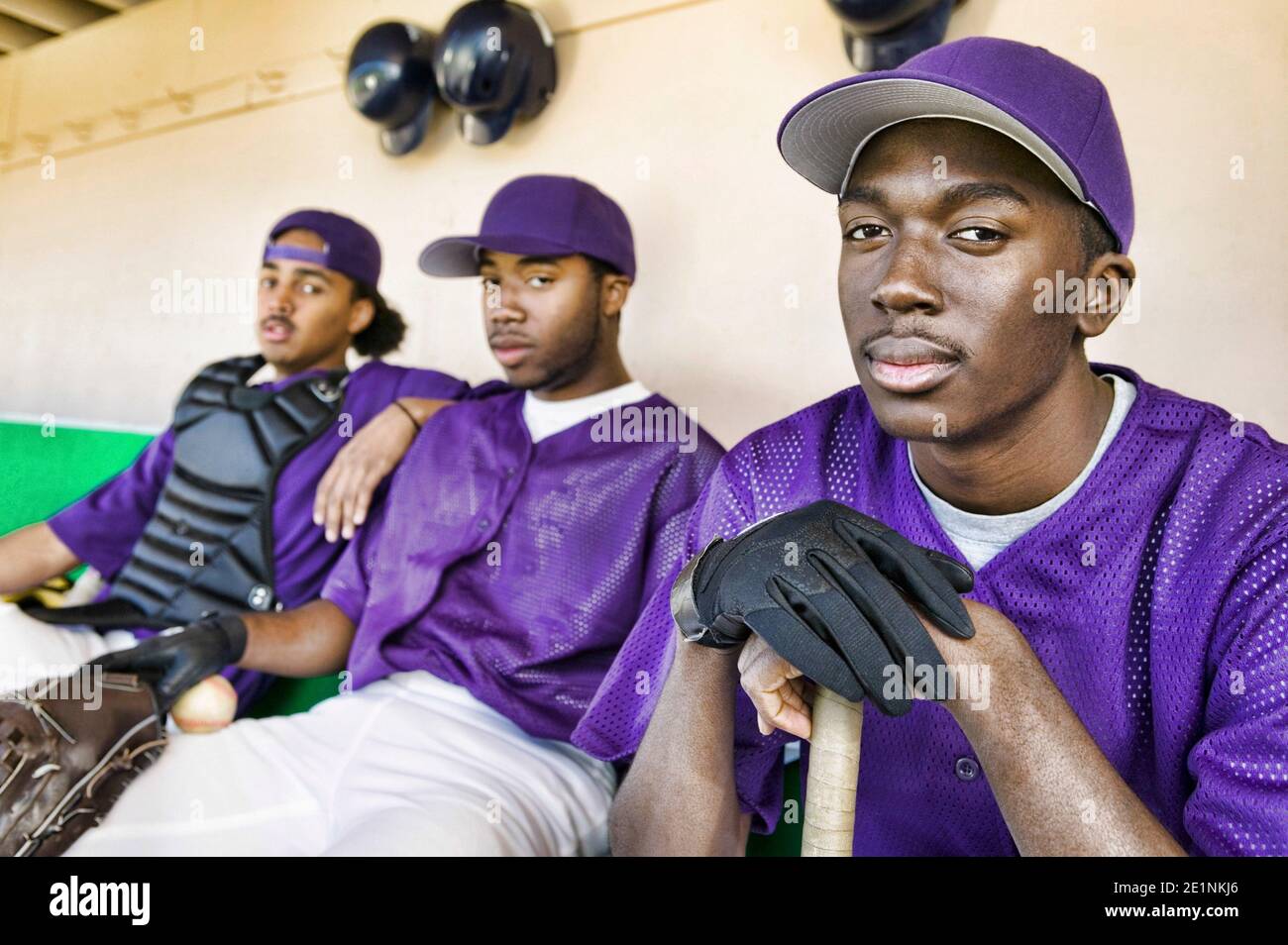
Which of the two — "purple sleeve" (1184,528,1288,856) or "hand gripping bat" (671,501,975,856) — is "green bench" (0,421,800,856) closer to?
"hand gripping bat" (671,501,975,856)

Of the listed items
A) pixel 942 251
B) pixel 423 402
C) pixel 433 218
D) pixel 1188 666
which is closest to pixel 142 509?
pixel 423 402

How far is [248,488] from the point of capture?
2.00 metres

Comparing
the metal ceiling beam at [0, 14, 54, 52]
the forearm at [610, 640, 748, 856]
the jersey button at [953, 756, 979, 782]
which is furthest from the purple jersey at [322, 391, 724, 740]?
the metal ceiling beam at [0, 14, 54, 52]

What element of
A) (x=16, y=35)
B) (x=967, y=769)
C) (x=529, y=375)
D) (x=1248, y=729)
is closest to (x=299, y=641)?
(x=529, y=375)

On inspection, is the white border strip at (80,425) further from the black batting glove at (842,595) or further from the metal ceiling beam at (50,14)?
the black batting glove at (842,595)

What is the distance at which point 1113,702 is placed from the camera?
0.90m

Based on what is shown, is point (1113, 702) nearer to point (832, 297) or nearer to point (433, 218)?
point (832, 297)

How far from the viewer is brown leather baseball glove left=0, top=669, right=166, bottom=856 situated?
128cm

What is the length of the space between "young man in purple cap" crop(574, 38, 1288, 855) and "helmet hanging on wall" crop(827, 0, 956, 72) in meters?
0.87

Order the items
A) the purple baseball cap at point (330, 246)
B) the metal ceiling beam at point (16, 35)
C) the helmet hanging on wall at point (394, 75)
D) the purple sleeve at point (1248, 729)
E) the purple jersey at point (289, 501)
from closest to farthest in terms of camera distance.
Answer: the purple sleeve at point (1248, 729) → the purple jersey at point (289, 501) → the purple baseball cap at point (330, 246) → the helmet hanging on wall at point (394, 75) → the metal ceiling beam at point (16, 35)

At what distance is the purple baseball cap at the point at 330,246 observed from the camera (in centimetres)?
220

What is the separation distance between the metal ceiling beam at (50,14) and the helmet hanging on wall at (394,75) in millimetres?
820

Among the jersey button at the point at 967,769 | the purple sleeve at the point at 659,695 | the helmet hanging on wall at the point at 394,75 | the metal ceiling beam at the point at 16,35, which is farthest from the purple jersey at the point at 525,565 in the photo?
the metal ceiling beam at the point at 16,35

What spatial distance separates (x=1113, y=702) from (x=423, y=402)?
1377mm
